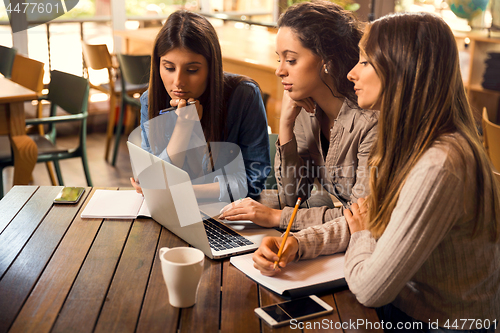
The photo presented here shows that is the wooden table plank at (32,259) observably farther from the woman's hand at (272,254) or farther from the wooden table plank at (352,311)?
the wooden table plank at (352,311)

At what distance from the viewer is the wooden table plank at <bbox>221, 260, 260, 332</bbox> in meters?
0.81

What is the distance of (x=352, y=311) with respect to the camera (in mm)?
866

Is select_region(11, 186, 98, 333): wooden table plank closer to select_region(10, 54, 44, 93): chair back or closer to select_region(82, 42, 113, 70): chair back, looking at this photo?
select_region(10, 54, 44, 93): chair back

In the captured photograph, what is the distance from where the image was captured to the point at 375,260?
86 cm

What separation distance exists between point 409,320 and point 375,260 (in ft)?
0.64

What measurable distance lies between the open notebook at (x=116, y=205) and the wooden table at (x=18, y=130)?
4.21 ft

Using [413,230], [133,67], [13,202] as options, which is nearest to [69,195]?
[13,202]

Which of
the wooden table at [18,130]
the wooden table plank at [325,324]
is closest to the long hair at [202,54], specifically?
the wooden table plank at [325,324]

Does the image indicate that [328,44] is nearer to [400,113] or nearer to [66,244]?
[400,113]

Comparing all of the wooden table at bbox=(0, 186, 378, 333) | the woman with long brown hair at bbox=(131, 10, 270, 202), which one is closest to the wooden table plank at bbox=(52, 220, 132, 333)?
the wooden table at bbox=(0, 186, 378, 333)

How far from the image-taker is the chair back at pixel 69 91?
8.63 feet

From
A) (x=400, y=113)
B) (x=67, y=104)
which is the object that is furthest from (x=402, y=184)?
(x=67, y=104)

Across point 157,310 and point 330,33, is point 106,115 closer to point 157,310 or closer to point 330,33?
point 330,33

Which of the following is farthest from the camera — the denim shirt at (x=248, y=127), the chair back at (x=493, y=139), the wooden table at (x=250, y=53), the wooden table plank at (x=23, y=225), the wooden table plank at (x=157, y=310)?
the wooden table at (x=250, y=53)
